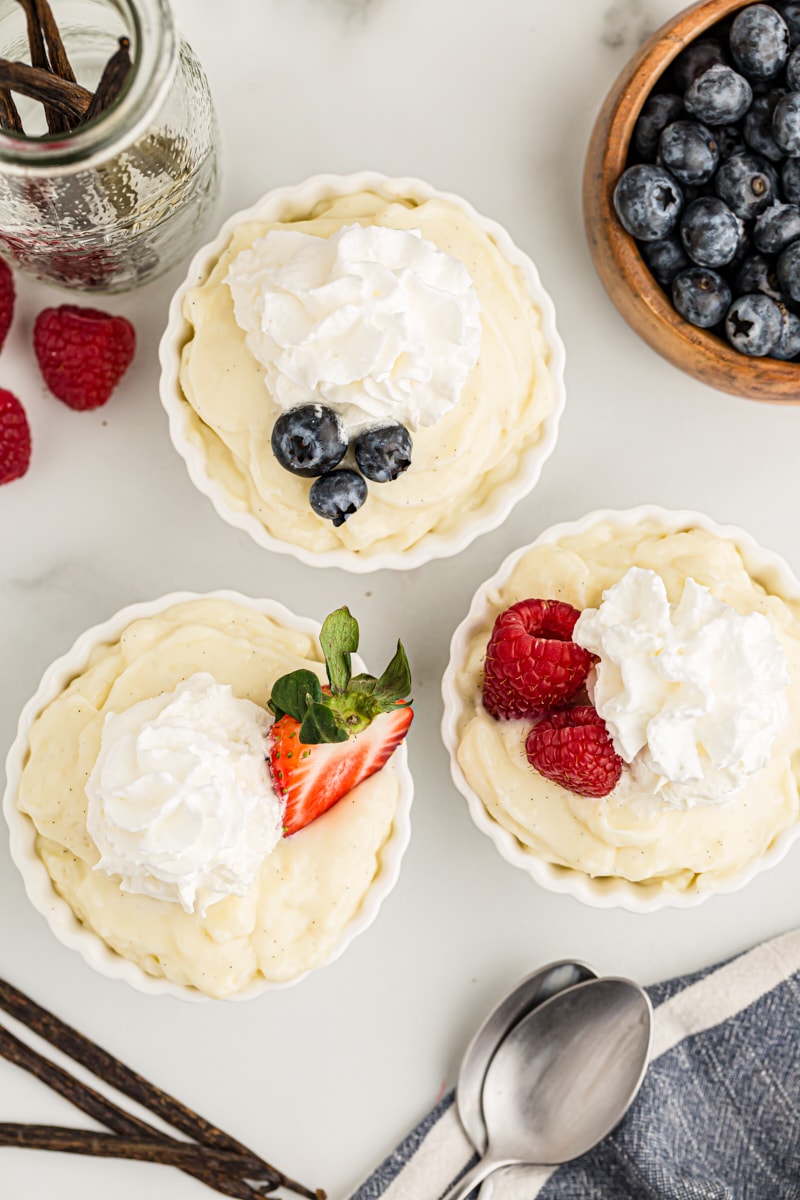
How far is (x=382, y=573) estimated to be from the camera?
2.05 metres

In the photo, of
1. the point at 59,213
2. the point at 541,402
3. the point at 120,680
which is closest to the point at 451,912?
the point at 120,680

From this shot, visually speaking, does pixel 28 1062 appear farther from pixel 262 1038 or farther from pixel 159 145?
pixel 159 145

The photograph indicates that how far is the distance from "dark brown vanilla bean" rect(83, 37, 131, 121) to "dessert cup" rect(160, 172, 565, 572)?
31 centimetres

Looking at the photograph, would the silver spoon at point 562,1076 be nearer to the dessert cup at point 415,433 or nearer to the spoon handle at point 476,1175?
the spoon handle at point 476,1175

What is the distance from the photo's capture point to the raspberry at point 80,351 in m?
1.90

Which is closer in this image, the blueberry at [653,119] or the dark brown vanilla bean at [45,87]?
the dark brown vanilla bean at [45,87]

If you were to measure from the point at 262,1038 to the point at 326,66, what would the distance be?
1.73 meters

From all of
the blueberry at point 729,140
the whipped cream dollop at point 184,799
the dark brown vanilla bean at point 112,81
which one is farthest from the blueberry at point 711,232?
the whipped cream dollop at point 184,799

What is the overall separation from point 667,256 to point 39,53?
3.25 ft

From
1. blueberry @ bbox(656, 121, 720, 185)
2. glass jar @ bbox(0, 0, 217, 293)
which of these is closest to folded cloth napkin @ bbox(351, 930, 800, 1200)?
blueberry @ bbox(656, 121, 720, 185)

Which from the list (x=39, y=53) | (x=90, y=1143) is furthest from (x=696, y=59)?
(x=90, y=1143)

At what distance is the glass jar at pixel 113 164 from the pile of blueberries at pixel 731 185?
2.27 feet

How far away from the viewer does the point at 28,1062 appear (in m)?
1.95

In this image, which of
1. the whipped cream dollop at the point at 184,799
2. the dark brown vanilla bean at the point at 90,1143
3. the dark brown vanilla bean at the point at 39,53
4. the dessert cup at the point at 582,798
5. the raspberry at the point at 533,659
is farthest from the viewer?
the dark brown vanilla bean at the point at 90,1143
